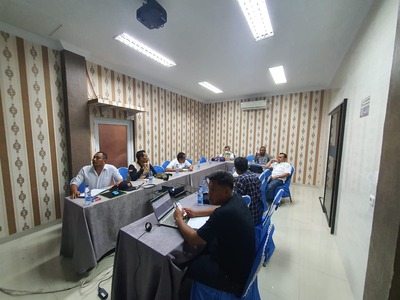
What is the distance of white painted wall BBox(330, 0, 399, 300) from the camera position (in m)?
1.34

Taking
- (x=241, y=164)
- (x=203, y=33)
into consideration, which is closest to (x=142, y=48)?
(x=203, y=33)

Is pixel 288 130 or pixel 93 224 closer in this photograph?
pixel 93 224

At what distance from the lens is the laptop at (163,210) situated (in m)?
1.42

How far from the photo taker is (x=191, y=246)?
1188 millimetres

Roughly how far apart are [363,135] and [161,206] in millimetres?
2135

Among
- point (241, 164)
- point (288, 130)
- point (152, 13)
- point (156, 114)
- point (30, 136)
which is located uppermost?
point (152, 13)

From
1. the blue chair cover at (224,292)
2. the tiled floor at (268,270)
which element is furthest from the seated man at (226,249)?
the tiled floor at (268,270)

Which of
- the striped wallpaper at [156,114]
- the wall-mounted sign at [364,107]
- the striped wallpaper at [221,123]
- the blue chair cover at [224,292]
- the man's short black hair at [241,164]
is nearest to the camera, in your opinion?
the blue chair cover at [224,292]

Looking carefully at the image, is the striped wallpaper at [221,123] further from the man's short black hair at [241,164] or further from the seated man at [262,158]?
the man's short black hair at [241,164]

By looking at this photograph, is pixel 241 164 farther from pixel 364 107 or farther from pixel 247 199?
pixel 364 107

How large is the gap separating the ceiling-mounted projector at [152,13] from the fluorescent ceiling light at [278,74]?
267cm

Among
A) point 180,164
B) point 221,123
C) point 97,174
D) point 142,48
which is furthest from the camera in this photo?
point 221,123

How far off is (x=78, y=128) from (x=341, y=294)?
427cm

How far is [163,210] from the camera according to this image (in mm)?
1540
